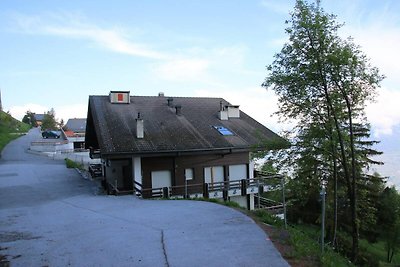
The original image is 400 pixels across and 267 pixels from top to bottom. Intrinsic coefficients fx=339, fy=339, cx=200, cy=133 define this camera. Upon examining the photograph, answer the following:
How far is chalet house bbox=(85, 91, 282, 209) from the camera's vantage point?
18266mm

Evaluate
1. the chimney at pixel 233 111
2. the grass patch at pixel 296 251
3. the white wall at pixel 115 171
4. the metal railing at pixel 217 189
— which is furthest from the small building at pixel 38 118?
the grass patch at pixel 296 251

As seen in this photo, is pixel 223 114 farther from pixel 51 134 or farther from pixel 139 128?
pixel 51 134

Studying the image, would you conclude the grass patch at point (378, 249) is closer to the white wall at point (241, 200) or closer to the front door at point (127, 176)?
the white wall at point (241, 200)

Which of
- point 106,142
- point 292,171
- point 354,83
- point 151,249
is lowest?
point 151,249

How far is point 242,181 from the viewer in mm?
20016

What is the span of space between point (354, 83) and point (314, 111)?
6.15 ft

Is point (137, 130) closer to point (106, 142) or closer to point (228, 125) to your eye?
point (106, 142)

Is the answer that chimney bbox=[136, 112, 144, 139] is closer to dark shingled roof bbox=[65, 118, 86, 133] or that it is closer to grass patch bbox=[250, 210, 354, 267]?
grass patch bbox=[250, 210, 354, 267]

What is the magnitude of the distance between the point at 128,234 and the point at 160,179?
1062cm

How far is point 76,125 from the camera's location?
71.4 metres

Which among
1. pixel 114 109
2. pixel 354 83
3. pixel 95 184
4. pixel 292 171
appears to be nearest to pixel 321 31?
pixel 354 83

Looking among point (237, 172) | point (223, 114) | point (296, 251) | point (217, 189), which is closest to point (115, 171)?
point (217, 189)

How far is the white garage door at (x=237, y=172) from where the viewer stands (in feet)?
70.4

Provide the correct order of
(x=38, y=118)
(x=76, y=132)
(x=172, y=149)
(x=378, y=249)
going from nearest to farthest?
(x=172, y=149) → (x=378, y=249) → (x=76, y=132) → (x=38, y=118)
